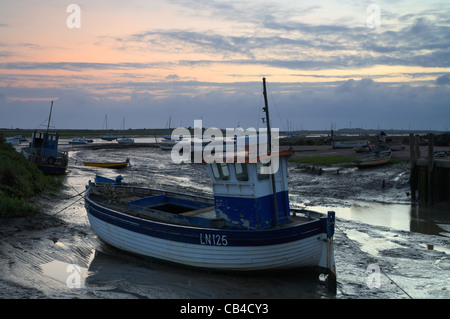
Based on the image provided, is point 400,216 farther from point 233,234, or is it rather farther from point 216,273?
point 233,234

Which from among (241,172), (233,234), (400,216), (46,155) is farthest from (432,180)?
(46,155)

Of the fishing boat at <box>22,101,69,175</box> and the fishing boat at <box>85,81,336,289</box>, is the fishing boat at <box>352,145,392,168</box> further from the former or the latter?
the fishing boat at <box>22,101,69,175</box>

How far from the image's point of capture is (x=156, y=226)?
11820 millimetres

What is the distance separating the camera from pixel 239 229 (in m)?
11.5

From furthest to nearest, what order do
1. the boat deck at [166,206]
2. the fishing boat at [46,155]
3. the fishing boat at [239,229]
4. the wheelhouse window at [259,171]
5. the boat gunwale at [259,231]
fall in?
the fishing boat at [46,155] < the boat deck at [166,206] < the wheelhouse window at [259,171] < the fishing boat at [239,229] < the boat gunwale at [259,231]

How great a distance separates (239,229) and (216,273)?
1386 mm

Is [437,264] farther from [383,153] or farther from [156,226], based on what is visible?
[383,153]

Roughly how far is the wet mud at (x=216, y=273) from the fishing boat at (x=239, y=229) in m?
0.47

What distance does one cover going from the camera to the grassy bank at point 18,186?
1602 cm

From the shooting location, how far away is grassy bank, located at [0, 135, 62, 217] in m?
16.0

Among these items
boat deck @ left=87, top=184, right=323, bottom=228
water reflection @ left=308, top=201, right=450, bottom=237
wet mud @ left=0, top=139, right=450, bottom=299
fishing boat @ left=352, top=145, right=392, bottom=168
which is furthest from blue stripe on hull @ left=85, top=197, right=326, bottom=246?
fishing boat @ left=352, top=145, right=392, bottom=168

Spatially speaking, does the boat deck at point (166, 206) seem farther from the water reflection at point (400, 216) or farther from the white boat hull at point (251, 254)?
the water reflection at point (400, 216)

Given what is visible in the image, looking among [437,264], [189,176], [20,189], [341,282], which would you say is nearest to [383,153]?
[189,176]

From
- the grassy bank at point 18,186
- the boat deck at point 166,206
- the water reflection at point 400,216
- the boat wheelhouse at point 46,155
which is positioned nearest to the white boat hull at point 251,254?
the boat deck at point 166,206
